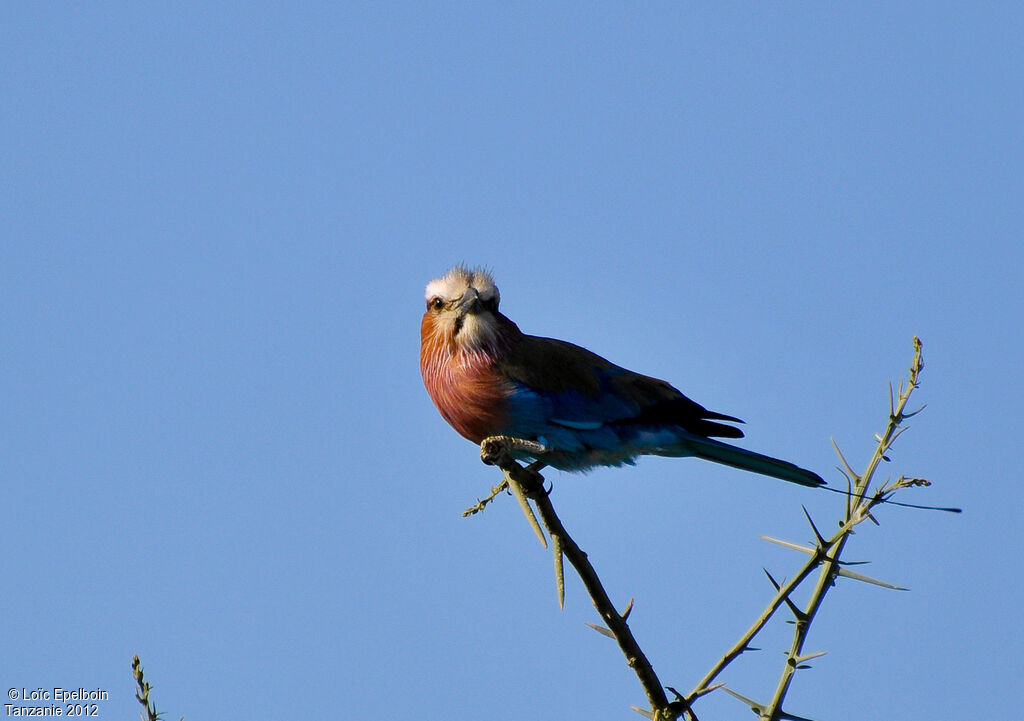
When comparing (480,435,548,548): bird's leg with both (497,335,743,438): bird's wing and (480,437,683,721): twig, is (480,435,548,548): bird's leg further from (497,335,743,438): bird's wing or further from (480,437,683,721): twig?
(497,335,743,438): bird's wing

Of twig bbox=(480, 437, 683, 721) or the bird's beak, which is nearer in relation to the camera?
twig bbox=(480, 437, 683, 721)

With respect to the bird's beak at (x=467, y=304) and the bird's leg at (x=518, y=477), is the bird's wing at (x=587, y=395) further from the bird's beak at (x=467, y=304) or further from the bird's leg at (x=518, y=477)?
the bird's leg at (x=518, y=477)

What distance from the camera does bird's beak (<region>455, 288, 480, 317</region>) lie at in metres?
6.60

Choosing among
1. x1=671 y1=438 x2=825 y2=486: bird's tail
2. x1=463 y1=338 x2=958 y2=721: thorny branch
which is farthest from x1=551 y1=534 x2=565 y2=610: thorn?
x1=671 y1=438 x2=825 y2=486: bird's tail

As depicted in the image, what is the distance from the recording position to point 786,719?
10.1 ft

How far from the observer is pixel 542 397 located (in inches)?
253

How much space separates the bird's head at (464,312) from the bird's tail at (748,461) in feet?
3.97

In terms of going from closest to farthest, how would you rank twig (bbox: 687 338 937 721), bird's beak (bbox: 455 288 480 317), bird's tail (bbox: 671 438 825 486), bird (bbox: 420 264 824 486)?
twig (bbox: 687 338 937 721) → bird's tail (bbox: 671 438 825 486) → bird (bbox: 420 264 824 486) → bird's beak (bbox: 455 288 480 317)

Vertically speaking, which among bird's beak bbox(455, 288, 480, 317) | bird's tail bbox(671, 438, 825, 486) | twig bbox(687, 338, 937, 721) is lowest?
twig bbox(687, 338, 937, 721)

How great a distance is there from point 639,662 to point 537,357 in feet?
11.1

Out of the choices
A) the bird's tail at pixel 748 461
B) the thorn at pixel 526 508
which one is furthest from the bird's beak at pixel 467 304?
the thorn at pixel 526 508

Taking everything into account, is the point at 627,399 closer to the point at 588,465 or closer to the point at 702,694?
the point at 588,465

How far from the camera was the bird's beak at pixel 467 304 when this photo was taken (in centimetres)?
660

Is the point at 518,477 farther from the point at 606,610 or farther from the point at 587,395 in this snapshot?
the point at 587,395
